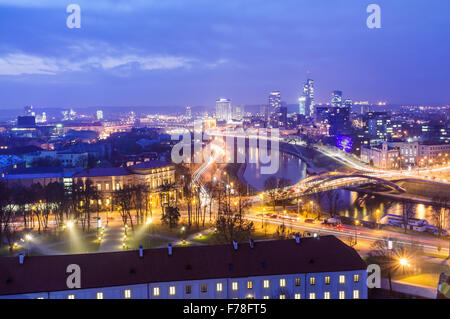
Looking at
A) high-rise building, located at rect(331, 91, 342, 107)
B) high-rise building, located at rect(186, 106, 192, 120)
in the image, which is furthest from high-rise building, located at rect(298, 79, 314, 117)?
high-rise building, located at rect(186, 106, 192, 120)

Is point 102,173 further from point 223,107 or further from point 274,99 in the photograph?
point 274,99

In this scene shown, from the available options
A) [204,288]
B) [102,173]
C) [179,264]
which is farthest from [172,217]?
[102,173]

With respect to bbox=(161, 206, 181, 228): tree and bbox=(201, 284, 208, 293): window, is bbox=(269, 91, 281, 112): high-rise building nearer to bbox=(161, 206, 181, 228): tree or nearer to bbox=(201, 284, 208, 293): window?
bbox=(161, 206, 181, 228): tree

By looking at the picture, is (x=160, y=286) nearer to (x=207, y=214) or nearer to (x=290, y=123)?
(x=207, y=214)

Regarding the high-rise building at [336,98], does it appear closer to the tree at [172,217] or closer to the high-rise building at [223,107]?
the high-rise building at [223,107]

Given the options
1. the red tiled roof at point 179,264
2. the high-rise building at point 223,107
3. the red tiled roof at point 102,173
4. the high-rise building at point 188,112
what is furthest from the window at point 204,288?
the high-rise building at point 223,107
